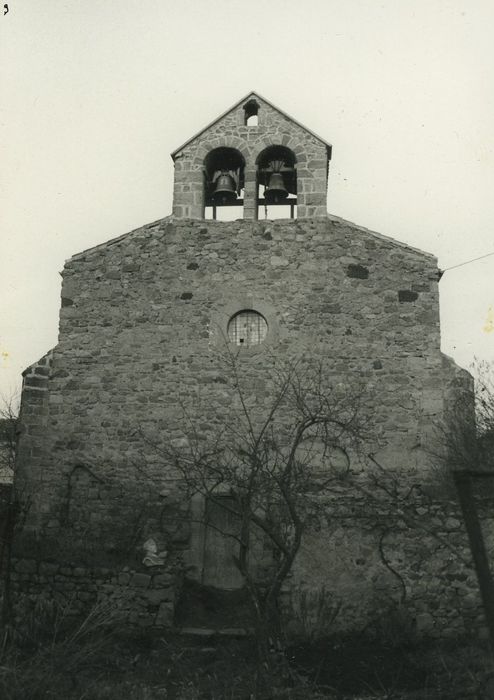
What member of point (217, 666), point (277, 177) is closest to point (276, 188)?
point (277, 177)

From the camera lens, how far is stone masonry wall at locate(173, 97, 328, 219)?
1358cm

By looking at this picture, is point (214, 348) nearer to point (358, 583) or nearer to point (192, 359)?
point (192, 359)

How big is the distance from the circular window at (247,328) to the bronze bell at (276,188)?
7.28 feet

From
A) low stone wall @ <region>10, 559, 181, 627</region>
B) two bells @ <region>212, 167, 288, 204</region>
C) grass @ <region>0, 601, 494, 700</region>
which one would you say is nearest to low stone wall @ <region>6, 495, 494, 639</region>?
low stone wall @ <region>10, 559, 181, 627</region>

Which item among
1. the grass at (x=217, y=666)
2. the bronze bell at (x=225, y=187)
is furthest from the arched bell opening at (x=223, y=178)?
the grass at (x=217, y=666)

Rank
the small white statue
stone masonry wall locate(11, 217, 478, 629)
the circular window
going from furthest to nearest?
1. the circular window
2. stone masonry wall locate(11, 217, 478, 629)
3. the small white statue

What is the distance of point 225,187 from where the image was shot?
1360cm

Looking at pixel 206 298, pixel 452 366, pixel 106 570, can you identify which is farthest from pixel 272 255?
pixel 106 570

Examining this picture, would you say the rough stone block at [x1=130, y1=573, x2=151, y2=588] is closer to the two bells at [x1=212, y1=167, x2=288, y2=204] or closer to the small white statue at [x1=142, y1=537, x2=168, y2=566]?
the small white statue at [x1=142, y1=537, x2=168, y2=566]

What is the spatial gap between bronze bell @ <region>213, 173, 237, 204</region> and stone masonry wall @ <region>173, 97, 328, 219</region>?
252mm

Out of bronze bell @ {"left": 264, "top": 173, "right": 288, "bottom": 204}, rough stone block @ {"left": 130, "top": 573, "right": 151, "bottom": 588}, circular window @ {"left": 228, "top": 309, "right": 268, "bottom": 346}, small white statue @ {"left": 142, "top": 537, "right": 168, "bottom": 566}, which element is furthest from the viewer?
bronze bell @ {"left": 264, "top": 173, "right": 288, "bottom": 204}

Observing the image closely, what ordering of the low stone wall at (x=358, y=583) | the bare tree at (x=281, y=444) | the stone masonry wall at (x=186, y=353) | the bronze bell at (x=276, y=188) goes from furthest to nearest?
the bronze bell at (x=276, y=188), the stone masonry wall at (x=186, y=353), the bare tree at (x=281, y=444), the low stone wall at (x=358, y=583)

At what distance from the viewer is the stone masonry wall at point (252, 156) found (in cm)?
1358

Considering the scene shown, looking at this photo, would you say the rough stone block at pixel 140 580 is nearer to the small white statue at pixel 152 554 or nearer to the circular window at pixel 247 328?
the small white statue at pixel 152 554
